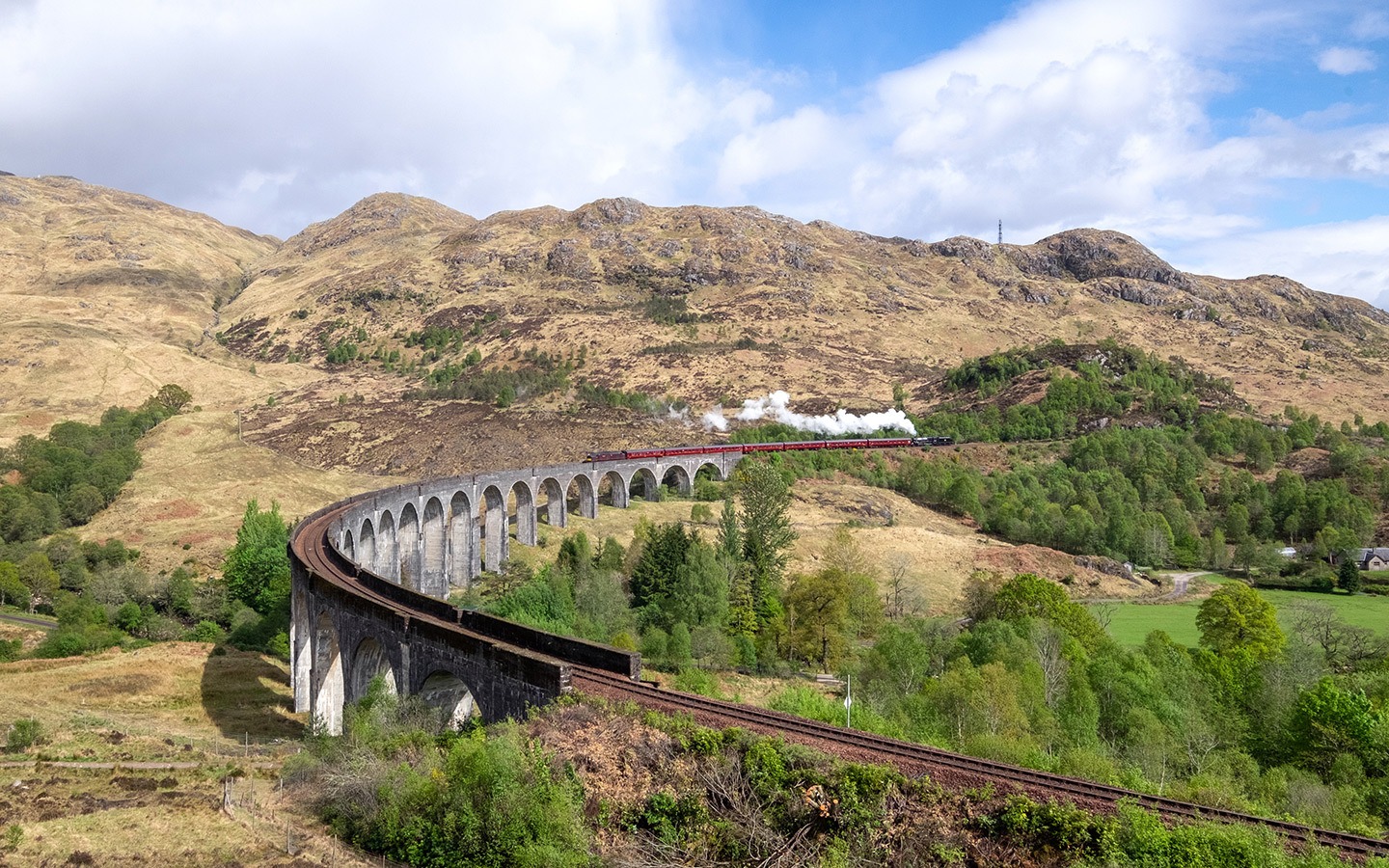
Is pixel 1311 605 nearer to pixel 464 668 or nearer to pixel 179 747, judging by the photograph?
pixel 464 668

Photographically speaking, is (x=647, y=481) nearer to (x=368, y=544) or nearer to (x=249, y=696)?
(x=368, y=544)

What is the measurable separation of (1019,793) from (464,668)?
573 inches

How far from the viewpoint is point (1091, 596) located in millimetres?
61688

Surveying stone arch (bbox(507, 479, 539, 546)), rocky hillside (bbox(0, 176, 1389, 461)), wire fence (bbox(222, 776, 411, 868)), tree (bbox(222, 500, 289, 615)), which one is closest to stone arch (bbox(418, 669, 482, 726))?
wire fence (bbox(222, 776, 411, 868))

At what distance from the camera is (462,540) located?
60.0 meters

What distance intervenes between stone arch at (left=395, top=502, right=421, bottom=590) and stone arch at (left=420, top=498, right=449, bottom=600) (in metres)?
0.50

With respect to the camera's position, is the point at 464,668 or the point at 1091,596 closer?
the point at 464,668

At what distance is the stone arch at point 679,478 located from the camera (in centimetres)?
8400

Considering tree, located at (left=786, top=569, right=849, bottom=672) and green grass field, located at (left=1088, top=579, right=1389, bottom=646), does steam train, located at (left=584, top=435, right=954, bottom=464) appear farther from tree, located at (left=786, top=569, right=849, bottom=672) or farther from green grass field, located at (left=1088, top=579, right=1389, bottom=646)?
green grass field, located at (left=1088, top=579, right=1389, bottom=646)

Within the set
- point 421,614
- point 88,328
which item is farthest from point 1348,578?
point 88,328

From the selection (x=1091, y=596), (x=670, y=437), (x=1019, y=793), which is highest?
(x=670, y=437)

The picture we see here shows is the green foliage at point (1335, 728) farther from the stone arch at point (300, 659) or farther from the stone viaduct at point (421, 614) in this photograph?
the stone arch at point (300, 659)

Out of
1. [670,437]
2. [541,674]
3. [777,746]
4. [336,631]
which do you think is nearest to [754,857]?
[777,746]

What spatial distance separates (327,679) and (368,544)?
51.8 ft
